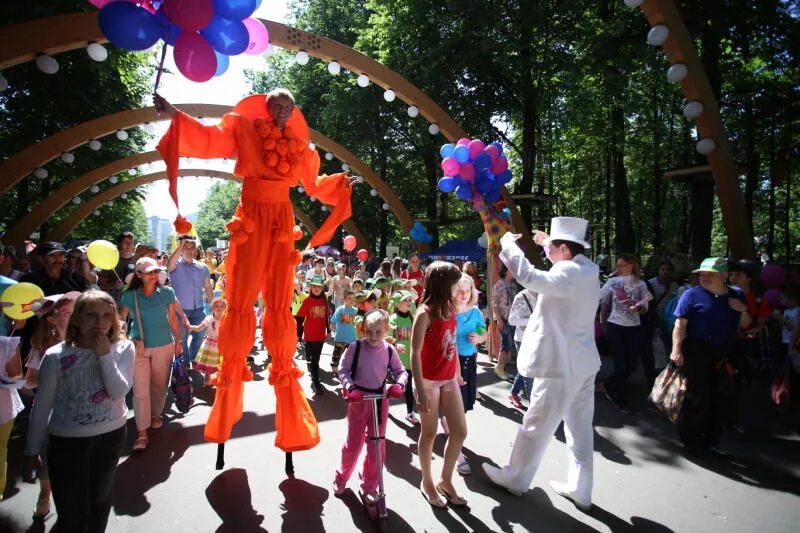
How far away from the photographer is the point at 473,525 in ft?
9.89

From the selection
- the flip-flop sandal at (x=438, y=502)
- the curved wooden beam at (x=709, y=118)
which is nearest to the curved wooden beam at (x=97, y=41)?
the curved wooden beam at (x=709, y=118)

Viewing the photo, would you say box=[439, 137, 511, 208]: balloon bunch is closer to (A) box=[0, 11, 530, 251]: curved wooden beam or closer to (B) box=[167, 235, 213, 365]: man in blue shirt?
(B) box=[167, 235, 213, 365]: man in blue shirt

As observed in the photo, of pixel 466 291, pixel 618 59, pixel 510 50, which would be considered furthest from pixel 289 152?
pixel 510 50

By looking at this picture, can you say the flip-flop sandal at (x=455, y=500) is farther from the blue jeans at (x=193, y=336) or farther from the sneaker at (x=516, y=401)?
the blue jeans at (x=193, y=336)

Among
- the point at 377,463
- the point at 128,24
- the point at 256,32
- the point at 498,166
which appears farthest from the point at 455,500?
the point at 498,166

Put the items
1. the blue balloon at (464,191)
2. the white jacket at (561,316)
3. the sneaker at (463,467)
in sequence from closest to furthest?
the white jacket at (561,316), the sneaker at (463,467), the blue balloon at (464,191)

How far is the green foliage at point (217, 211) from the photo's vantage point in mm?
50203

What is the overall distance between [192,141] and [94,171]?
48.1 feet

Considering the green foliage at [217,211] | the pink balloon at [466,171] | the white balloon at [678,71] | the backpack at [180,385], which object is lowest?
the backpack at [180,385]

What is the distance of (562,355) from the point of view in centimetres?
313

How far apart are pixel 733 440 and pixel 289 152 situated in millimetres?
5141

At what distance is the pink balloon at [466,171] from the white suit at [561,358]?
3219 millimetres

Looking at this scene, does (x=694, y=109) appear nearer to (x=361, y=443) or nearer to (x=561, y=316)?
(x=561, y=316)

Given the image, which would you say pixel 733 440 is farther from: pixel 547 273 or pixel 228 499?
pixel 228 499
